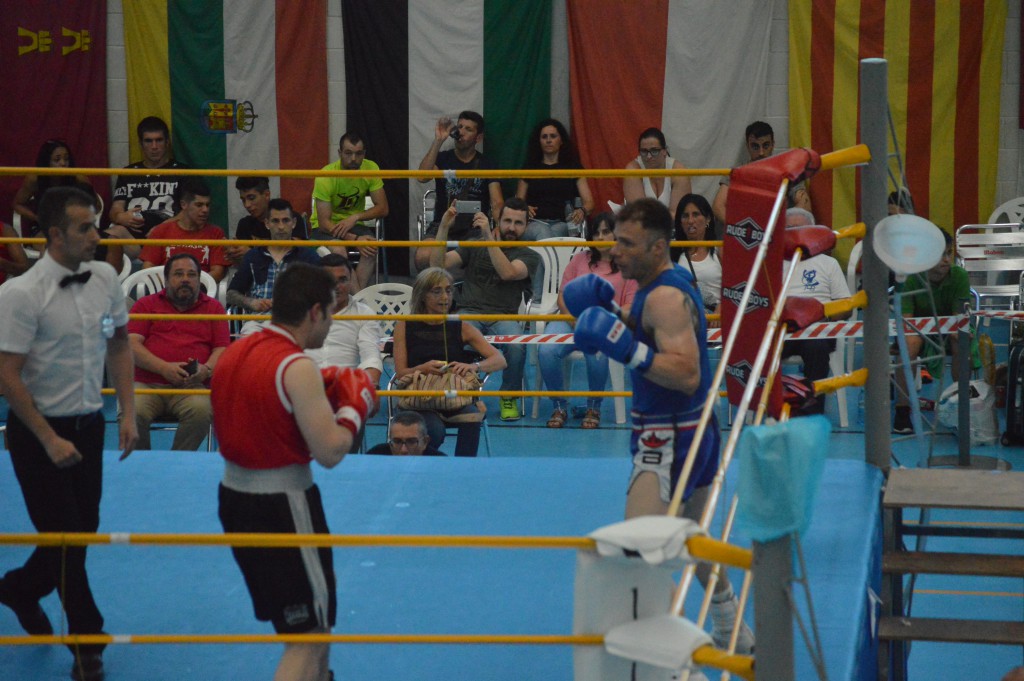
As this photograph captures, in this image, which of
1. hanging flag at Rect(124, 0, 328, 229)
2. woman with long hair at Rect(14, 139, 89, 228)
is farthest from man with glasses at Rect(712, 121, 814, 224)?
woman with long hair at Rect(14, 139, 89, 228)

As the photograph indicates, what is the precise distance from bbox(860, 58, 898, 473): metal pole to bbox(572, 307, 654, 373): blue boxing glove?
3.43 ft

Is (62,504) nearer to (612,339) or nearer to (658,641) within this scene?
(612,339)

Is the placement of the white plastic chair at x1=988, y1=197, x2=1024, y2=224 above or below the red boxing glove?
above

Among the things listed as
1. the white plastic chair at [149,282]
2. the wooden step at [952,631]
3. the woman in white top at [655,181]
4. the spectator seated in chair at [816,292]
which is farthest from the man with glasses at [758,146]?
the wooden step at [952,631]

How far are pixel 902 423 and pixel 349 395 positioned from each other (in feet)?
16.1

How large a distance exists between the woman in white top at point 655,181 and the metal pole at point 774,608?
646 centimetres

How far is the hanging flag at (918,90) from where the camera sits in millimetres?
9164

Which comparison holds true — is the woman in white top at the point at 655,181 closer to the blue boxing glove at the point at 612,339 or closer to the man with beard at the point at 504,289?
the man with beard at the point at 504,289

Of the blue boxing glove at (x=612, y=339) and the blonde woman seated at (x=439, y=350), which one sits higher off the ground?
the blue boxing glove at (x=612, y=339)

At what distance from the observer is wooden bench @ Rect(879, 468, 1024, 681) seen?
3.15m

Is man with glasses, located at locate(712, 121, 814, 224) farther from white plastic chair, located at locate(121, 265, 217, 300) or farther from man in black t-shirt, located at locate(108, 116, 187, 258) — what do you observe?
man in black t-shirt, located at locate(108, 116, 187, 258)

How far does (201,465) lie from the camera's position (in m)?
4.45

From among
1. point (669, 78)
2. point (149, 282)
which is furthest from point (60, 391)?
point (669, 78)

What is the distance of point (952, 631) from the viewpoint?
3.16 metres
